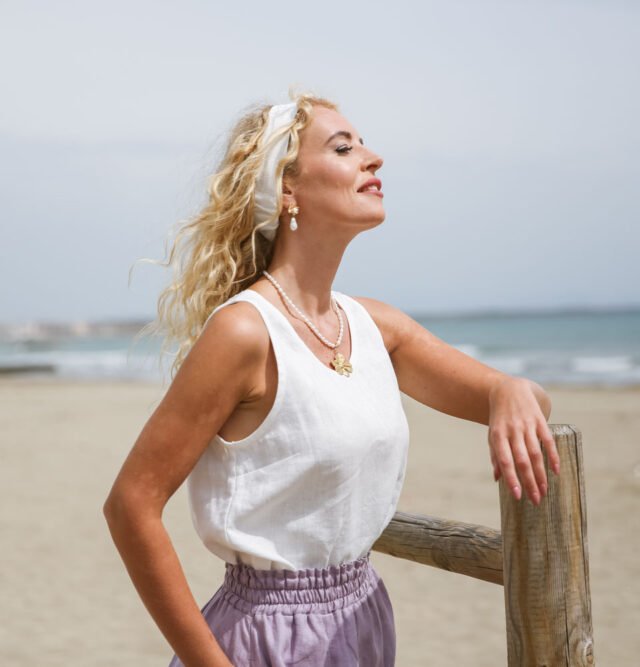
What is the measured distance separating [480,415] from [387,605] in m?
0.48

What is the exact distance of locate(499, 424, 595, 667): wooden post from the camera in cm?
170

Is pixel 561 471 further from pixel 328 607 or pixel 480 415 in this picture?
pixel 328 607

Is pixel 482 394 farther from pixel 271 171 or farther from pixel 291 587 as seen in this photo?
pixel 271 171

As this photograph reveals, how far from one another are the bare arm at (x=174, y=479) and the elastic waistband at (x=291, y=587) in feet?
0.55

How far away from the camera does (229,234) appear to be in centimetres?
214

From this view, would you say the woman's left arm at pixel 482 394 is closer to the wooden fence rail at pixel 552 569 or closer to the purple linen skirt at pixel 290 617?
the wooden fence rail at pixel 552 569

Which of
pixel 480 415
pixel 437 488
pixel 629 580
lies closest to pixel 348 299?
pixel 480 415

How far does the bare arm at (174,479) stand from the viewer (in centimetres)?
171

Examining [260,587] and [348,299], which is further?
[348,299]

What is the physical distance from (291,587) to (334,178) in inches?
34.8

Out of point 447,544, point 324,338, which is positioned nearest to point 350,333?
point 324,338

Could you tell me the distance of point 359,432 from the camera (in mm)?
1842

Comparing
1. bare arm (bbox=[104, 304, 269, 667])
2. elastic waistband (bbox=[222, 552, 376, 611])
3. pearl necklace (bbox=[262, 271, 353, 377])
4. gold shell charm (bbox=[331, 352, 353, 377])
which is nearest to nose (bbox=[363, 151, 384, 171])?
pearl necklace (bbox=[262, 271, 353, 377])

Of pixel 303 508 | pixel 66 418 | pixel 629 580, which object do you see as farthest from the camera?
pixel 66 418
